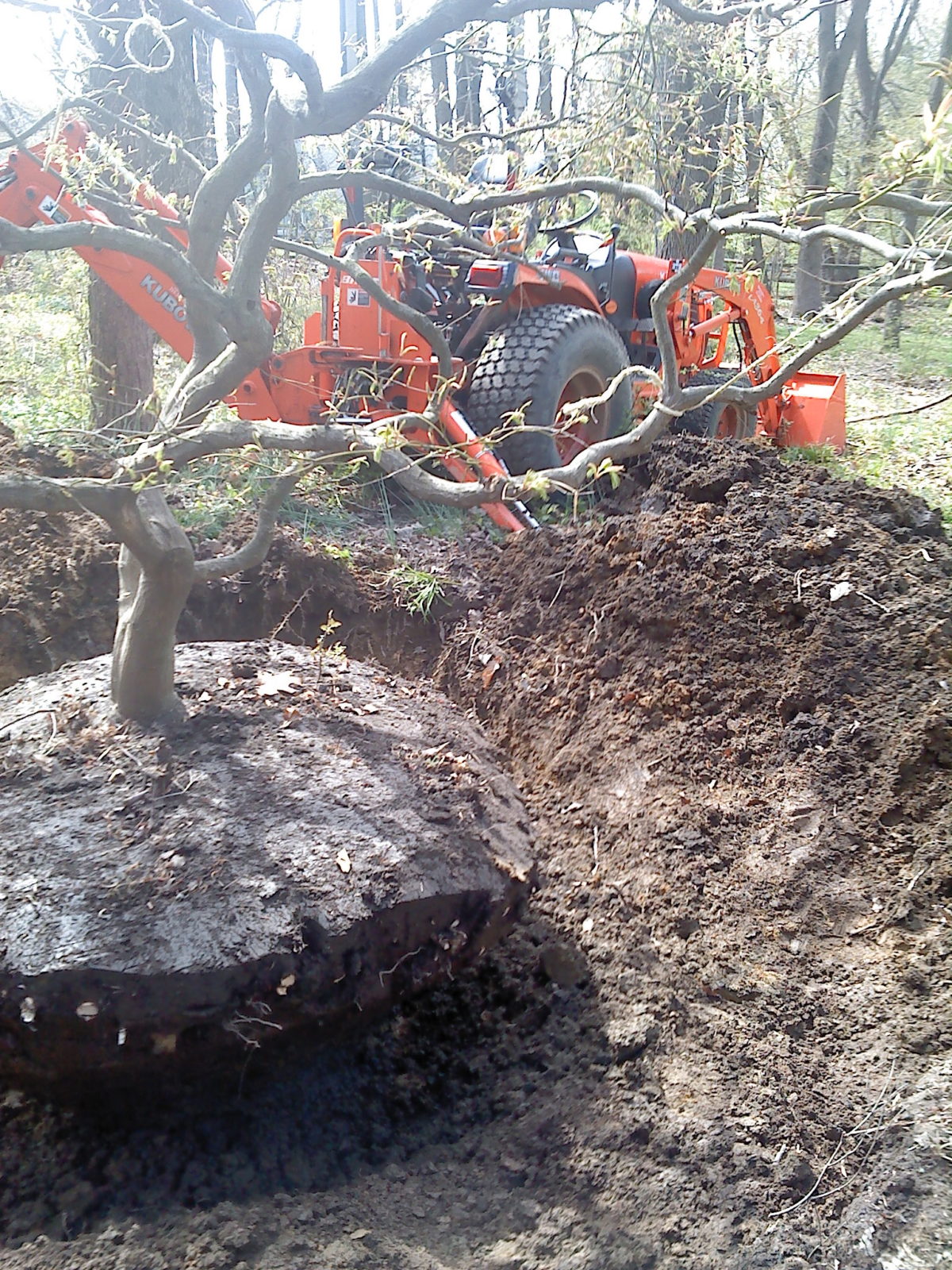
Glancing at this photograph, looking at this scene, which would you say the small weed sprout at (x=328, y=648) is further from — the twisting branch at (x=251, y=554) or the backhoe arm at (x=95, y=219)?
the backhoe arm at (x=95, y=219)

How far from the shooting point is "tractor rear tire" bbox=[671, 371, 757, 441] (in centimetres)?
540

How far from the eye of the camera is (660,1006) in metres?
2.09

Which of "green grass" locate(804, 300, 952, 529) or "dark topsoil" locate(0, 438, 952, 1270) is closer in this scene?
"dark topsoil" locate(0, 438, 952, 1270)

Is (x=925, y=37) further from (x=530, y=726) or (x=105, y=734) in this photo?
(x=105, y=734)

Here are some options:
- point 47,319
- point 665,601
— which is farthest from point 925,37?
point 665,601

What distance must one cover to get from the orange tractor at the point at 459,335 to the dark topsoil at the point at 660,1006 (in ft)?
3.60

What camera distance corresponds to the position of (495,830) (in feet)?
7.95

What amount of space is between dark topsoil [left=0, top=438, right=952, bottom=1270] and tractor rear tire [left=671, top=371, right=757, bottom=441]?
2071 mm

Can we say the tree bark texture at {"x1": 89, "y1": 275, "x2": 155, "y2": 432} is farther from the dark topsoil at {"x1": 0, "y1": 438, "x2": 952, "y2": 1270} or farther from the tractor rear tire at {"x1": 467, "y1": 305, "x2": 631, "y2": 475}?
the dark topsoil at {"x1": 0, "y1": 438, "x2": 952, "y2": 1270}

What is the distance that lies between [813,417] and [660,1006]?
4744 millimetres

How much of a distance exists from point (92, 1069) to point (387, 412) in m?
3.25

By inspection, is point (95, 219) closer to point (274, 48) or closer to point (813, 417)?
point (274, 48)

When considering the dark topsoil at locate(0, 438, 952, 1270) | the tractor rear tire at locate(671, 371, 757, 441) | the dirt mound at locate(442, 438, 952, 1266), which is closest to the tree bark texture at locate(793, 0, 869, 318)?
the tractor rear tire at locate(671, 371, 757, 441)

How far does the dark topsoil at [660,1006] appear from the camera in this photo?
1617 mm
